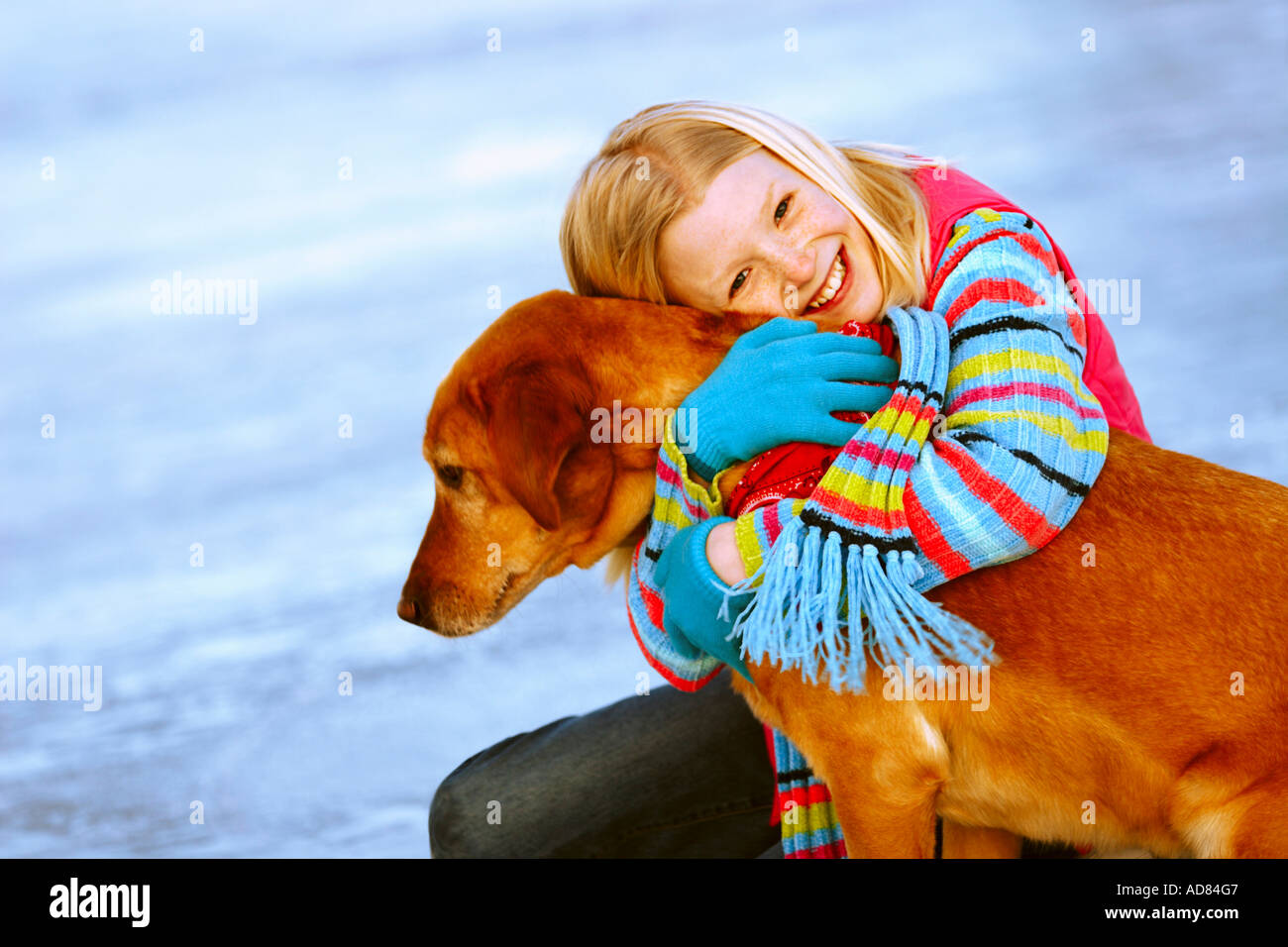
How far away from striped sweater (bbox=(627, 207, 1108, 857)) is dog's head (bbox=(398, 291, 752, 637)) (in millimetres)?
124

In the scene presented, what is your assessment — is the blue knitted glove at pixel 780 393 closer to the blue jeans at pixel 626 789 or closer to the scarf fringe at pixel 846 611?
the scarf fringe at pixel 846 611

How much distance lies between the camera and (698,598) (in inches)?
80.1

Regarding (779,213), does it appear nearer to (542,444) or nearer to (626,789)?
(542,444)

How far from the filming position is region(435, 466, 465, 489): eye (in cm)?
230

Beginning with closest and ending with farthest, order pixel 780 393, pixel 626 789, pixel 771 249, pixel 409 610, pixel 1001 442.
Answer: pixel 1001 442, pixel 780 393, pixel 771 249, pixel 409 610, pixel 626 789

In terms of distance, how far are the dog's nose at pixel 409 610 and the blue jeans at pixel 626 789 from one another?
51 cm

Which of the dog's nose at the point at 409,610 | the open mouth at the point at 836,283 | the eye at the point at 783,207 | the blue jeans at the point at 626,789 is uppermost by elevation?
the eye at the point at 783,207

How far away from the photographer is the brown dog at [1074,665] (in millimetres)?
1838

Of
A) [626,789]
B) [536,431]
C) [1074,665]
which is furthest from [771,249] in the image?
[626,789]

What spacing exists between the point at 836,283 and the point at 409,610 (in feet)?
3.30

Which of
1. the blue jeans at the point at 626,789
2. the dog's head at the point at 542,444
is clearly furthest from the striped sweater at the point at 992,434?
the blue jeans at the point at 626,789
